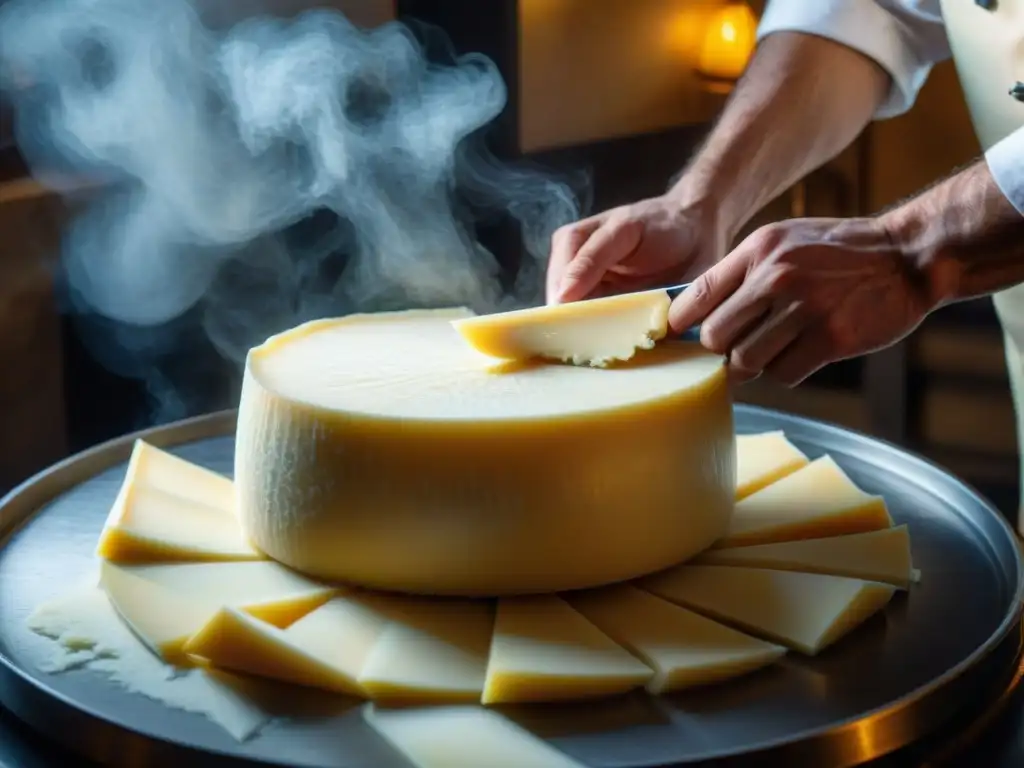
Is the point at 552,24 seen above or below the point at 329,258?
above

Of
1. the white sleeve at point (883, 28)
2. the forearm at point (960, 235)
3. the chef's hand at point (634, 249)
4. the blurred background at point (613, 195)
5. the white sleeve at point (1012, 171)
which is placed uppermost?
the white sleeve at point (883, 28)

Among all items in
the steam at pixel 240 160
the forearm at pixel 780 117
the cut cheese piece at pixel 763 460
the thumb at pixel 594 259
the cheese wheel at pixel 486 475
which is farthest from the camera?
the steam at pixel 240 160

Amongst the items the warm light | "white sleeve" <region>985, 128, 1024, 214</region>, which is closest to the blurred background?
the warm light

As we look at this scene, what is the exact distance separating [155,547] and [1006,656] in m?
0.79

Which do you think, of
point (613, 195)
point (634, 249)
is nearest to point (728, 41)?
point (613, 195)

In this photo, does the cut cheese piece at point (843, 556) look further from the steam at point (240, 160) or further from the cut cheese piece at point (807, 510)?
the steam at point (240, 160)

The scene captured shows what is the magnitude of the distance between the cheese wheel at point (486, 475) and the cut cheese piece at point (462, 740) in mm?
187

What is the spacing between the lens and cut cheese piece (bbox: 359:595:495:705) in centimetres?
104

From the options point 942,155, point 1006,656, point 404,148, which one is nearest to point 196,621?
point 1006,656

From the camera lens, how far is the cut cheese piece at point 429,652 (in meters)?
1.04

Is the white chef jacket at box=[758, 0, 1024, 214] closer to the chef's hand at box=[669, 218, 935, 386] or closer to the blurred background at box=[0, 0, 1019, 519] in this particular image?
the chef's hand at box=[669, 218, 935, 386]

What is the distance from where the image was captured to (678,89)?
3.76 metres

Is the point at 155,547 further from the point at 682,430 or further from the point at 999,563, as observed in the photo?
the point at 999,563

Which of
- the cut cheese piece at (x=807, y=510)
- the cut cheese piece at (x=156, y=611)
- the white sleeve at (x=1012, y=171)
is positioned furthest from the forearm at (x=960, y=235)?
the cut cheese piece at (x=156, y=611)
